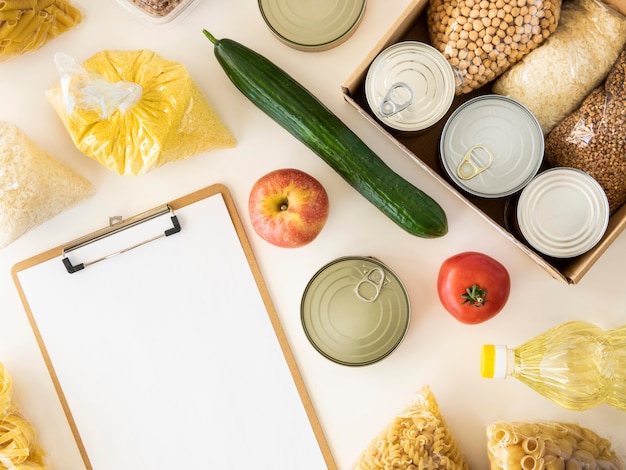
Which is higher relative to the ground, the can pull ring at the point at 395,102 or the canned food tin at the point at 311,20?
the canned food tin at the point at 311,20

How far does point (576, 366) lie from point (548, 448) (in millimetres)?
134

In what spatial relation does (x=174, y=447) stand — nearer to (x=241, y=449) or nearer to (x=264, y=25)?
(x=241, y=449)

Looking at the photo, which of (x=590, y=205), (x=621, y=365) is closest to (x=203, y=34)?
(x=590, y=205)

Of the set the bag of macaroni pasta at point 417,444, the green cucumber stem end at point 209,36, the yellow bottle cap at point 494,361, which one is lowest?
the bag of macaroni pasta at point 417,444

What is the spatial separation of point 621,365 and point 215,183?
0.73m

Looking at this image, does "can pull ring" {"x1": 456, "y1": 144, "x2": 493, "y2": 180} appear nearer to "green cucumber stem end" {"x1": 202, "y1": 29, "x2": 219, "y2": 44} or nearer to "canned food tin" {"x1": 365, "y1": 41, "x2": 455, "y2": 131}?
"canned food tin" {"x1": 365, "y1": 41, "x2": 455, "y2": 131}

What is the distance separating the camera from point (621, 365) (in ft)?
2.99

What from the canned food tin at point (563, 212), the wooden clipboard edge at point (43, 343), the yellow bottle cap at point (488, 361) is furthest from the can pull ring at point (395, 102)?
the wooden clipboard edge at point (43, 343)

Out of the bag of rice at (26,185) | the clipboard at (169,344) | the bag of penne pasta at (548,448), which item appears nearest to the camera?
the bag of penne pasta at (548,448)

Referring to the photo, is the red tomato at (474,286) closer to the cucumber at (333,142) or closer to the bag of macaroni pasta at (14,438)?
the cucumber at (333,142)

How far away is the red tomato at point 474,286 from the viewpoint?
921mm

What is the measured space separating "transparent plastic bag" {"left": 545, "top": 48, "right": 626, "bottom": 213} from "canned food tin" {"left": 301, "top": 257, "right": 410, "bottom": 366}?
342 mm

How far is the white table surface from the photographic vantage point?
3.33ft

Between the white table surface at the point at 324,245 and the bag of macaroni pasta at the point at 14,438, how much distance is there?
4cm
